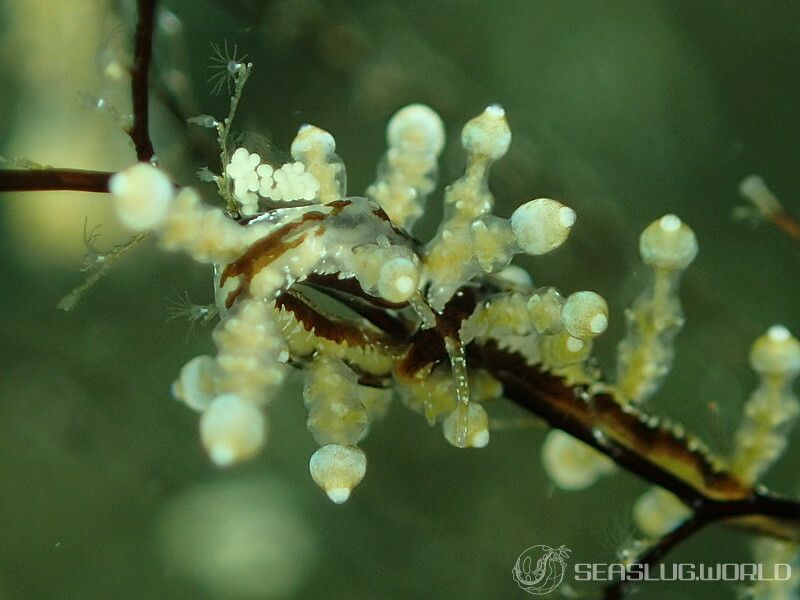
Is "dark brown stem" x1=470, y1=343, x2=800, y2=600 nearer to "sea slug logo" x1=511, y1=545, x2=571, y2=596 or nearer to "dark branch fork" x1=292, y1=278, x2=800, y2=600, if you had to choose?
"dark branch fork" x1=292, y1=278, x2=800, y2=600

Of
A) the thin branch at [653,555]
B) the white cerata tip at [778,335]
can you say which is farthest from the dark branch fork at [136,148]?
the white cerata tip at [778,335]

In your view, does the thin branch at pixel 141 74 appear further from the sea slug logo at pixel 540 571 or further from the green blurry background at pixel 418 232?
the sea slug logo at pixel 540 571

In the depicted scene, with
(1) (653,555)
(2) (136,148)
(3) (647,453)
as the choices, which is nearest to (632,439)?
(3) (647,453)

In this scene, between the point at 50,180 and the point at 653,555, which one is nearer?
the point at 50,180

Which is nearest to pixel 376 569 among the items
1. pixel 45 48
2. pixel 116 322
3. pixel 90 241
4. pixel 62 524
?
pixel 62 524

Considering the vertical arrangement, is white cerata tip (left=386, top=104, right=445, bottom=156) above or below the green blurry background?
above

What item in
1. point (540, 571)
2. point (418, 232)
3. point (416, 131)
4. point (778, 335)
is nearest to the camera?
point (416, 131)

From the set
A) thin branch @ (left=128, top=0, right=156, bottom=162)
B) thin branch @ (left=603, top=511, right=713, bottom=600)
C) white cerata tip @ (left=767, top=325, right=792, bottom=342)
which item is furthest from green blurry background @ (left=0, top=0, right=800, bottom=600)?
thin branch @ (left=128, top=0, right=156, bottom=162)

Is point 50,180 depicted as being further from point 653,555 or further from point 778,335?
point 778,335
